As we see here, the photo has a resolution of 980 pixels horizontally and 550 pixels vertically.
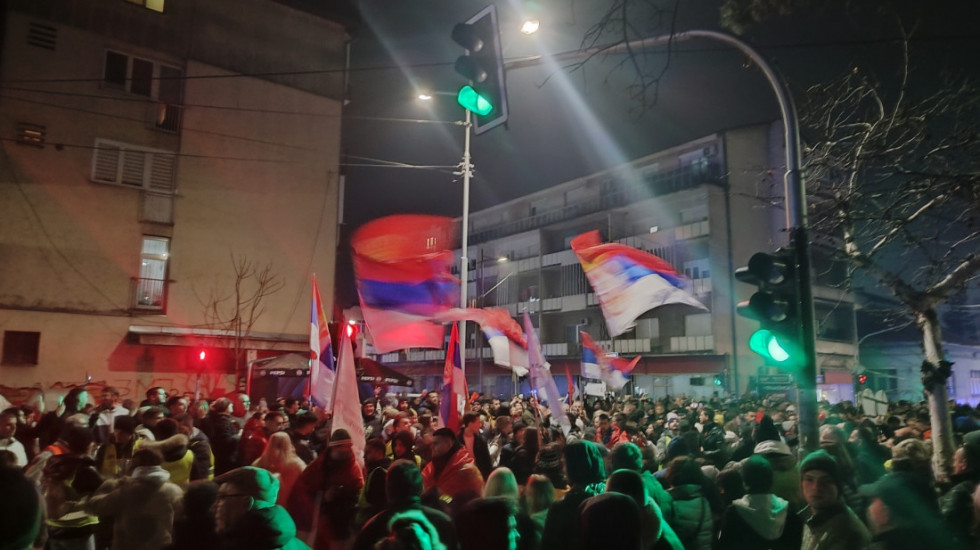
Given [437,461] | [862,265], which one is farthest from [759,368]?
[437,461]

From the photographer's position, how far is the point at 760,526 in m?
4.40

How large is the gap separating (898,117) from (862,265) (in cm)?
224

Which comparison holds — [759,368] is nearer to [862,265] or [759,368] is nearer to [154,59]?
[862,265]

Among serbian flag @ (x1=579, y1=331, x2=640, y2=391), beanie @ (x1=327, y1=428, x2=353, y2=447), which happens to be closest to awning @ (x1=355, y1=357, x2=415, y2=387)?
serbian flag @ (x1=579, y1=331, x2=640, y2=391)

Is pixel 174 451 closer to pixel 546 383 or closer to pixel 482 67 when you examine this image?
pixel 482 67

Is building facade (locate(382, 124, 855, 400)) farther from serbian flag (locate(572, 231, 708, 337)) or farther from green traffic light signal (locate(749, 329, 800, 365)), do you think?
green traffic light signal (locate(749, 329, 800, 365))

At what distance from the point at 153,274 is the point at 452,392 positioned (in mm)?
16163

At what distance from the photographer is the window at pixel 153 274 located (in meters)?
22.7

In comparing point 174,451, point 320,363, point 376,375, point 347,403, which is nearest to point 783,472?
point 347,403

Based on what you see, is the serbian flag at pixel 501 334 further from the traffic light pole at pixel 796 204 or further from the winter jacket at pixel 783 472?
the winter jacket at pixel 783 472

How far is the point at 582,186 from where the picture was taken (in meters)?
47.7

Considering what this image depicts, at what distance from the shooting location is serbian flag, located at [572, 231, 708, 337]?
416 inches

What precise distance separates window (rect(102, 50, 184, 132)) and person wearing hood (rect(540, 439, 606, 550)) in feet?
72.4

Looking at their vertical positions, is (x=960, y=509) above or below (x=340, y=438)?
below
